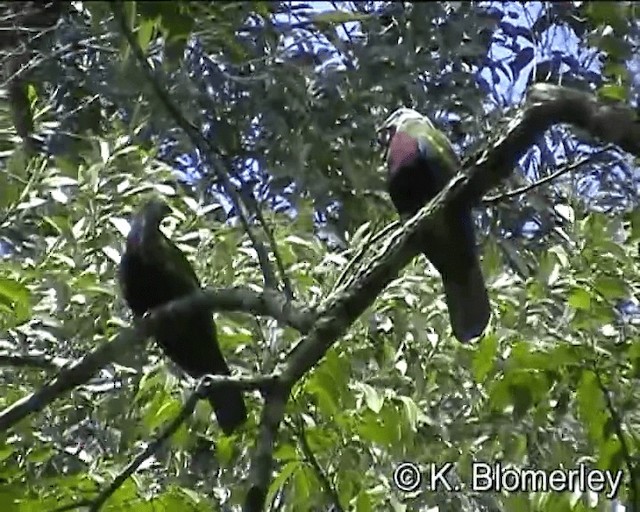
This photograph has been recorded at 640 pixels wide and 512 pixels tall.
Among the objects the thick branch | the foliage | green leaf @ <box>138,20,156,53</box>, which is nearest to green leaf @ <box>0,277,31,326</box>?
the foliage

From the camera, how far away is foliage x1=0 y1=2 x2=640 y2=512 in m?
2.08

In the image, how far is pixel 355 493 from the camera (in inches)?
86.3

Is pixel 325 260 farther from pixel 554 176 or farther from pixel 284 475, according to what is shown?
pixel 554 176

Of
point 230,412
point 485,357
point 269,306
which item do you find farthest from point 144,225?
point 269,306

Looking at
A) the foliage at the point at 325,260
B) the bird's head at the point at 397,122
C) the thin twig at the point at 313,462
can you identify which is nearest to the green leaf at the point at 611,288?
the foliage at the point at 325,260

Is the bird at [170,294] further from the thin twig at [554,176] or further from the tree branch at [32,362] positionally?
the thin twig at [554,176]

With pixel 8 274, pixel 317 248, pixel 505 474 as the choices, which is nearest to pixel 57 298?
pixel 8 274

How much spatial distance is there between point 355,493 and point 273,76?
94 cm

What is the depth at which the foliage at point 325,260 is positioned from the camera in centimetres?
208

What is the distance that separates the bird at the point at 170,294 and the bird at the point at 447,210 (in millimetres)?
395

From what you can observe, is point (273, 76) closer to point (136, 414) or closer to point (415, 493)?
point (136, 414)

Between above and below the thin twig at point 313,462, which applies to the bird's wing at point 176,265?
above

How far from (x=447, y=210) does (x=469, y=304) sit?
50 centimetres

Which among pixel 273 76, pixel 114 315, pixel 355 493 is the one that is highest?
pixel 273 76
